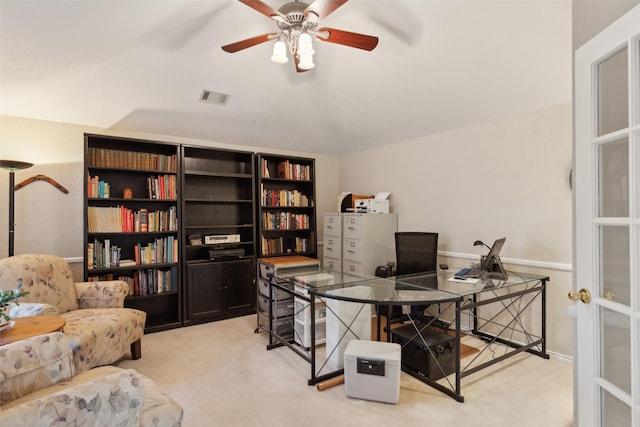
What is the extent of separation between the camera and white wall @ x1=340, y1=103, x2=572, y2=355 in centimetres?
283

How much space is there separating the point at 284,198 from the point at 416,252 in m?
1.96

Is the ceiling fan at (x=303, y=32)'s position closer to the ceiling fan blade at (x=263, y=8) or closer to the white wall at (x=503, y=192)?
the ceiling fan blade at (x=263, y=8)

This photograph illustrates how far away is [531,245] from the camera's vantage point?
3.02m

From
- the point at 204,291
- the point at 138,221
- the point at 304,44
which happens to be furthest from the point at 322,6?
the point at 204,291

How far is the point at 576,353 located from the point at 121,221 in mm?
Result: 3953

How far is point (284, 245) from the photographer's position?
4648 millimetres

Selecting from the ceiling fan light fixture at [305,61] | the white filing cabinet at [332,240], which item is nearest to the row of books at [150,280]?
the white filing cabinet at [332,240]

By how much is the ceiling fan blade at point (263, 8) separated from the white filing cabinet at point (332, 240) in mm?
2872

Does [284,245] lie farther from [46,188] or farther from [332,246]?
[46,188]

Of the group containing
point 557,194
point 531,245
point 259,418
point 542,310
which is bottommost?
point 259,418

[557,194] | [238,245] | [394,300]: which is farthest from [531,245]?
[238,245]

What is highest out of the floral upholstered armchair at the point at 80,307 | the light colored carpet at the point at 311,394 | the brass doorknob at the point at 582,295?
the brass doorknob at the point at 582,295

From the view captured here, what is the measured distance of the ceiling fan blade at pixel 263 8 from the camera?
1657mm

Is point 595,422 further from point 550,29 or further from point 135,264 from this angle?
point 135,264
